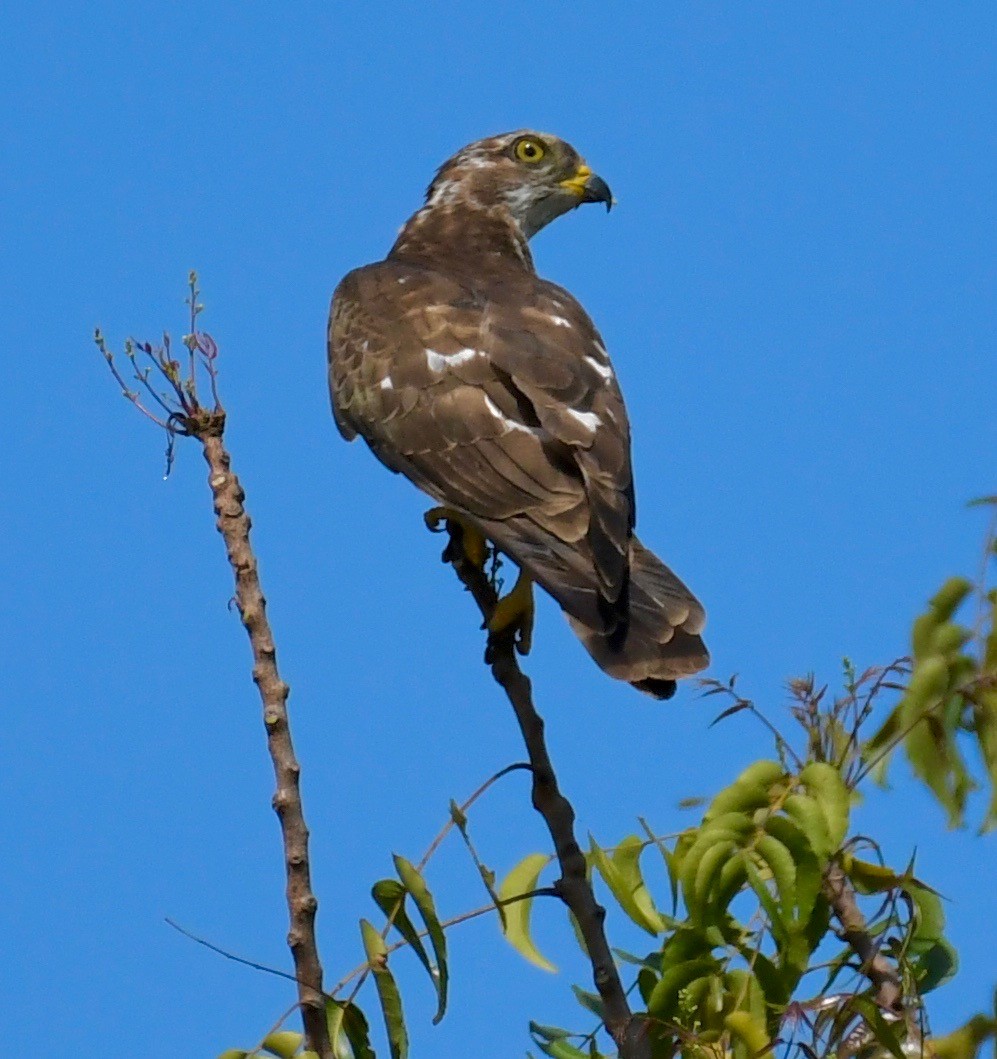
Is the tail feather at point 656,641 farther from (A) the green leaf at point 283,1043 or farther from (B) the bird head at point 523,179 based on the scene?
(B) the bird head at point 523,179

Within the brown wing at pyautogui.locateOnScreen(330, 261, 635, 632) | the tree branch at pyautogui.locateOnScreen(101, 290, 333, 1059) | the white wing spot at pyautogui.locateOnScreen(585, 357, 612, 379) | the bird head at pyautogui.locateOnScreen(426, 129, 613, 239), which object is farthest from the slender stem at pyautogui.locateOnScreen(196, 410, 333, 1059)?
the bird head at pyautogui.locateOnScreen(426, 129, 613, 239)

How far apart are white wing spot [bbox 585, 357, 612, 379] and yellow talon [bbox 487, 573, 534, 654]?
945 mm

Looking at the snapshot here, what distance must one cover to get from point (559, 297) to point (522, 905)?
312 centimetres

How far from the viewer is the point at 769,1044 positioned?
247cm

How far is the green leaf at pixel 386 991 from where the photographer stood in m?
2.62

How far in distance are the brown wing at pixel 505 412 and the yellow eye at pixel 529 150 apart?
1698mm

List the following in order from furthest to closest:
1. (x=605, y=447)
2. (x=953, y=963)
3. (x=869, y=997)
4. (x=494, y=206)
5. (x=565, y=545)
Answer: (x=494, y=206)
(x=605, y=447)
(x=565, y=545)
(x=953, y=963)
(x=869, y=997)

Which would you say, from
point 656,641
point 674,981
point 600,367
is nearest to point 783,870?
point 674,981

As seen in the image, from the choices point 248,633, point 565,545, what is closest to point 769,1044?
point 248,633

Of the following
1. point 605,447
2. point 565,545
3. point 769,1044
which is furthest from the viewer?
point 605,447

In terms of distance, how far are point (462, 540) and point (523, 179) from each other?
305 centimetres

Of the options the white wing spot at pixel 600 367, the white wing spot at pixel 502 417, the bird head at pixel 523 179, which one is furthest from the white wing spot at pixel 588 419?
the bird head at pixel 523 179

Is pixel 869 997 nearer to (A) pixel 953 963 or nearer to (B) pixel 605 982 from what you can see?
(A) pixel 953 963

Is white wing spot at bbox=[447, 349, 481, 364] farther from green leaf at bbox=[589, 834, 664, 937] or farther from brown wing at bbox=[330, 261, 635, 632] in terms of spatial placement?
green leaf at bbox=[589, 834, 664, 937]
